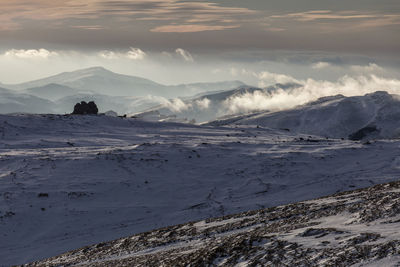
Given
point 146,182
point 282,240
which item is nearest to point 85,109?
point 146,182

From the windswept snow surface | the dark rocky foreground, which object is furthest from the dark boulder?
the dark rocky foreground

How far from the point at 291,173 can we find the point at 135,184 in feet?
55.5

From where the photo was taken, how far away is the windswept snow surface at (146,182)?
35031 mm

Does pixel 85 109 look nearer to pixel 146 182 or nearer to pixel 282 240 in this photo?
pixel 146 182

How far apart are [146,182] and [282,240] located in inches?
1202

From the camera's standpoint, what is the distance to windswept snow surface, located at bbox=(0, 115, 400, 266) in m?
35.0

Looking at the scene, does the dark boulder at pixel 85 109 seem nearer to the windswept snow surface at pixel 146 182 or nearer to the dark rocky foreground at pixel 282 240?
the windswept snow surface at pixel 146 182

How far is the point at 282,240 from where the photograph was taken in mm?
15625

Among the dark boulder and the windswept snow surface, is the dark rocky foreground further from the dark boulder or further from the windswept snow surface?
the dark boulder

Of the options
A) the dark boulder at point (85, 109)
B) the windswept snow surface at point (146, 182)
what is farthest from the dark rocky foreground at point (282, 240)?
the dark boulder at point (85, 109)

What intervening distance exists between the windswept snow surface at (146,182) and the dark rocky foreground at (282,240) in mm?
11100

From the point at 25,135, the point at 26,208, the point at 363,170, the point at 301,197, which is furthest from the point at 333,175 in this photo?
the point at 25,135

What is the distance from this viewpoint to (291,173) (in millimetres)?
48312

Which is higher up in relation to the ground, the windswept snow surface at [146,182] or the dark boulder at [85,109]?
the dark boulder at [85,109]
